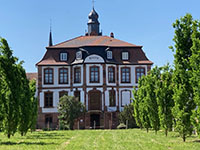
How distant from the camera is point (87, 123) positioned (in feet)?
161

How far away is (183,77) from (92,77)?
30.8 metres

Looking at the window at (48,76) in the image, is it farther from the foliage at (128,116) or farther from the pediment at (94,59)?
the foliage at (128,116)

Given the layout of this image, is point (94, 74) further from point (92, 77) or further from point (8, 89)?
point (8, 89)

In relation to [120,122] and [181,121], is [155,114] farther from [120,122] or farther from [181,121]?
[120,122]

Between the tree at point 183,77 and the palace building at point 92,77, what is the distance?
2918 centimetres

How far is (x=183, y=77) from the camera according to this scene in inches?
767

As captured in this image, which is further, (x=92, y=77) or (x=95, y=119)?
(x=95, y=119)

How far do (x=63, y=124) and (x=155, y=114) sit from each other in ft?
64.7

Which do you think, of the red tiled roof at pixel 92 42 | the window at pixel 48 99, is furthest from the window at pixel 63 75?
the red tiled roof at pixel 92 42

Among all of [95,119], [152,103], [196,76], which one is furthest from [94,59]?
[196,76]

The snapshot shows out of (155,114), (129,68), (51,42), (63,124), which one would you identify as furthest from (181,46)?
(51,42)

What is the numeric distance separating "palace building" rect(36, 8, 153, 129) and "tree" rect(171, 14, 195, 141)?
29.2 m

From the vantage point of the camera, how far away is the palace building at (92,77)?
49.5 metres

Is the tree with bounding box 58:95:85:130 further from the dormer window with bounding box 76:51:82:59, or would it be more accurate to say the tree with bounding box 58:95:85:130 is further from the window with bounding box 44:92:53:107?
the dormer window with bounding box 76:51:82:59
